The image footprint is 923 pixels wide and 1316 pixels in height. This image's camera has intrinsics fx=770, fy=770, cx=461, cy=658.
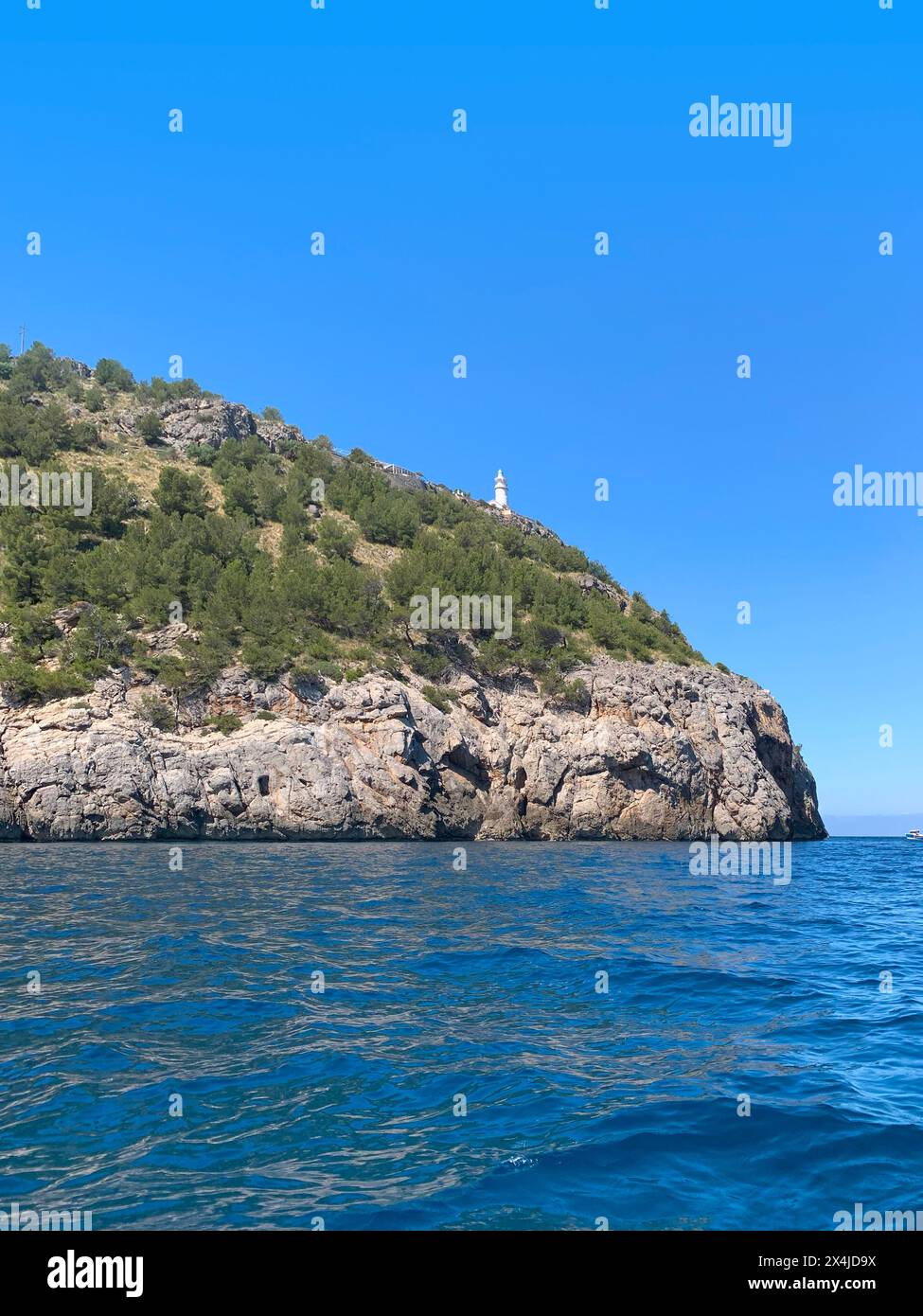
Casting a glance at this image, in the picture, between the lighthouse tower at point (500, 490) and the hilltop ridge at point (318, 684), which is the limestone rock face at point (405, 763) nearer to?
the hilltop ridge at point (318, 684)

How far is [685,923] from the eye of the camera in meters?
17.3

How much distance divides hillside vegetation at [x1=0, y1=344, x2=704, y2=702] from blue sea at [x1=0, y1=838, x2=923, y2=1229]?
30.2m

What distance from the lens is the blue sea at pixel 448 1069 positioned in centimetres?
545

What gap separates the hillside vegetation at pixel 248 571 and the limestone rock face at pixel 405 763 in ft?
7.84

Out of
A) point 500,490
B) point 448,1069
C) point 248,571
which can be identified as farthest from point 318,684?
point 500,490

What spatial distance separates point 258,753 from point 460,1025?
32666 millimetres

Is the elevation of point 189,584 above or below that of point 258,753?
above

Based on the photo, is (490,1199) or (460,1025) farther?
(460,1025)

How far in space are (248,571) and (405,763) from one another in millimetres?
21222
